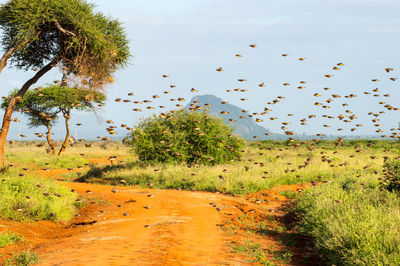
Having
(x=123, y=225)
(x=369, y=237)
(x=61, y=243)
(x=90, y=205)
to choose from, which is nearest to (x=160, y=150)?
(x=90, y=205)

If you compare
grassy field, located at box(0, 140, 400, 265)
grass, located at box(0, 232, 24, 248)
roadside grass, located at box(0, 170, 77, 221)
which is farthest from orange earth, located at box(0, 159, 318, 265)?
grassy field, located at box(0, 140, 400, 265)

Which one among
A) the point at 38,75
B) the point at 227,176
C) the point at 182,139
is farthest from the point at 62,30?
the point at 227,176

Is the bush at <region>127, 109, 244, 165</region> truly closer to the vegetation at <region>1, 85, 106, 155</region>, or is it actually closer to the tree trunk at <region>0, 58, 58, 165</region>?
the tree trunk at <region>0, 58, 58, 165</region>

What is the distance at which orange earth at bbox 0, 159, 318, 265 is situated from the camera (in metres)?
7.70

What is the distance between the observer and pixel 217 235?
966 cm

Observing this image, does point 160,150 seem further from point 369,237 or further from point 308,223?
point 369,237

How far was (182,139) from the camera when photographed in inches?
932

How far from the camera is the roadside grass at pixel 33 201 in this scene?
1095 cm

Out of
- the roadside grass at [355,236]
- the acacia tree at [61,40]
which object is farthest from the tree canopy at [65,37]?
the roadside grass at [355,236]

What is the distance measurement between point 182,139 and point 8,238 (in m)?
15.3

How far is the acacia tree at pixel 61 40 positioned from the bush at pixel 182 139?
4.89 m

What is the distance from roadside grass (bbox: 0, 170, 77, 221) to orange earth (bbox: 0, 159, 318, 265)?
324mm

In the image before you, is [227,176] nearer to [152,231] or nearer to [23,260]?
[152,231]

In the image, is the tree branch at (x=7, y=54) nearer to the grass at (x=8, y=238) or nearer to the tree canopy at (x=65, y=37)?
the tree canopy at (x=65, y=37)
